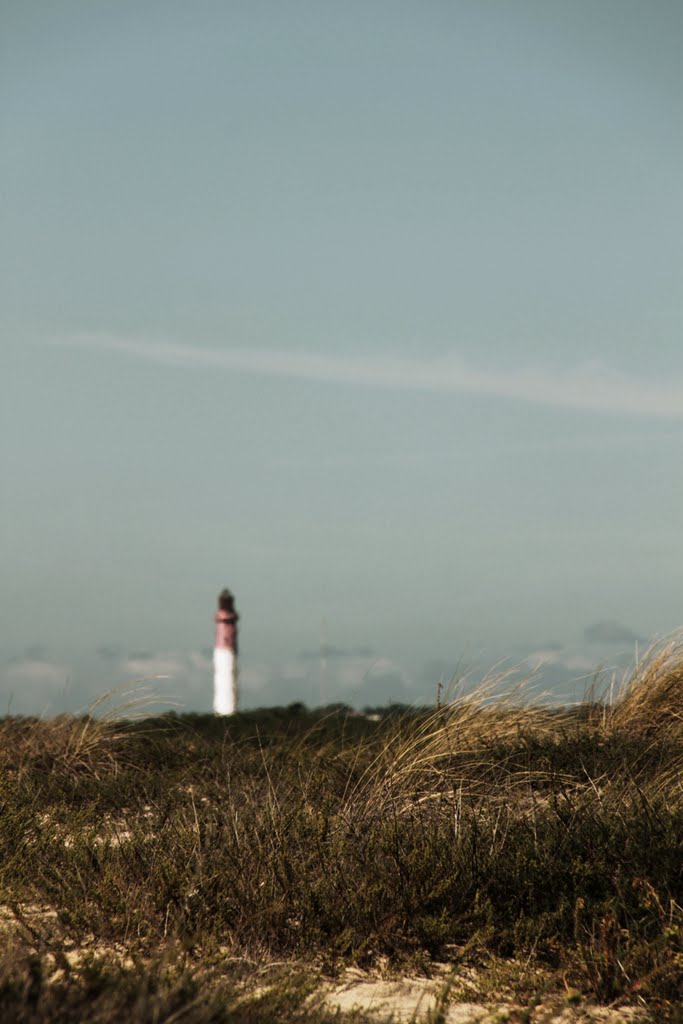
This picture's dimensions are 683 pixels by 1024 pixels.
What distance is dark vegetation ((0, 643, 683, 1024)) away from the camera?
4168 mm

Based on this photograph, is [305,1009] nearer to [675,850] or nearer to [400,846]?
[400,846]

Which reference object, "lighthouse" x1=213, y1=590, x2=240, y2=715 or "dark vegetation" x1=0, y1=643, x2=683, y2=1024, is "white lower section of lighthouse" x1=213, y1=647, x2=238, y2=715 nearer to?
"lighthouse" x1=213, y1=590, x2=240, y2=715

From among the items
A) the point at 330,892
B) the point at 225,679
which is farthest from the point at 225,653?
the point at 330,892

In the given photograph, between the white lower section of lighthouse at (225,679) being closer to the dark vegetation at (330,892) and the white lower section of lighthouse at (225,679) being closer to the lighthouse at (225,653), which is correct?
the lighthouse at (225,653)

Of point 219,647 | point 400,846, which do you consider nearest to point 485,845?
point 400,846

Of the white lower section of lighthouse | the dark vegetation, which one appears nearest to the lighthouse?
the white lower section of lighthouse

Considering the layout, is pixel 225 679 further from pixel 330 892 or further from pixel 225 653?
pixel 330 892

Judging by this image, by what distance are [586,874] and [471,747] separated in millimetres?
2731

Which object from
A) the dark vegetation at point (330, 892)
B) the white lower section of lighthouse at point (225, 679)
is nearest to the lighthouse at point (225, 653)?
the white lower section of lighthouse at point (225, 679)

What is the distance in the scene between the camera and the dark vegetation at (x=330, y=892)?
164 inches

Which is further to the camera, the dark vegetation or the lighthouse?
the lighthouse

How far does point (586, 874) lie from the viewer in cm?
545

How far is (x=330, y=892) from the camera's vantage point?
5.21m

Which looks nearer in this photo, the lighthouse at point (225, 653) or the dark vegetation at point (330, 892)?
the dark vegetation at point (330, 892)
